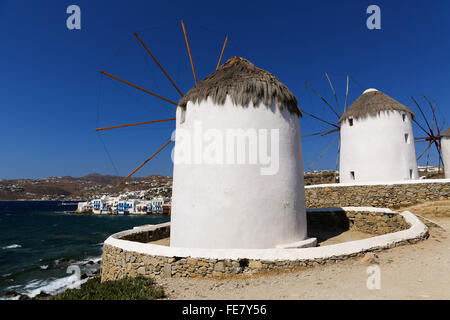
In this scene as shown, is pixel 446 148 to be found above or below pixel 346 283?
above

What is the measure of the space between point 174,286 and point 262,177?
3389mm

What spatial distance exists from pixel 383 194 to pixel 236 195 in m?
9.48

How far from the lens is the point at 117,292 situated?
16.2ft

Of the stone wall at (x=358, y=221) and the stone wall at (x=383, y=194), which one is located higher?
the stone wall at (x=383, y=194)

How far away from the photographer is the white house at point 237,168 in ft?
22.2

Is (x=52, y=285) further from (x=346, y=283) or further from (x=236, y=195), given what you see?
(x=346, y=283)

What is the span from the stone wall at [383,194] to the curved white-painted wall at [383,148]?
9.50 feet

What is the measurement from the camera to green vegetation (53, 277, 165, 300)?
4.62m

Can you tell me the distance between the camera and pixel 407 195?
12.1 meters

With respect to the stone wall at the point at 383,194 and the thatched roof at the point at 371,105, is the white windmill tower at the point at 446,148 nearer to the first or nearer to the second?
the thatched roof at the point at 371,105

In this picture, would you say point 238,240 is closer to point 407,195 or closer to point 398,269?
point 398,269

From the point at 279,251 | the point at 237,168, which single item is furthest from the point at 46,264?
the point at 279,251

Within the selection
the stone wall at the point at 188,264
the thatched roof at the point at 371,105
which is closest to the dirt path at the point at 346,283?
the stone wall at the point at 188,264
